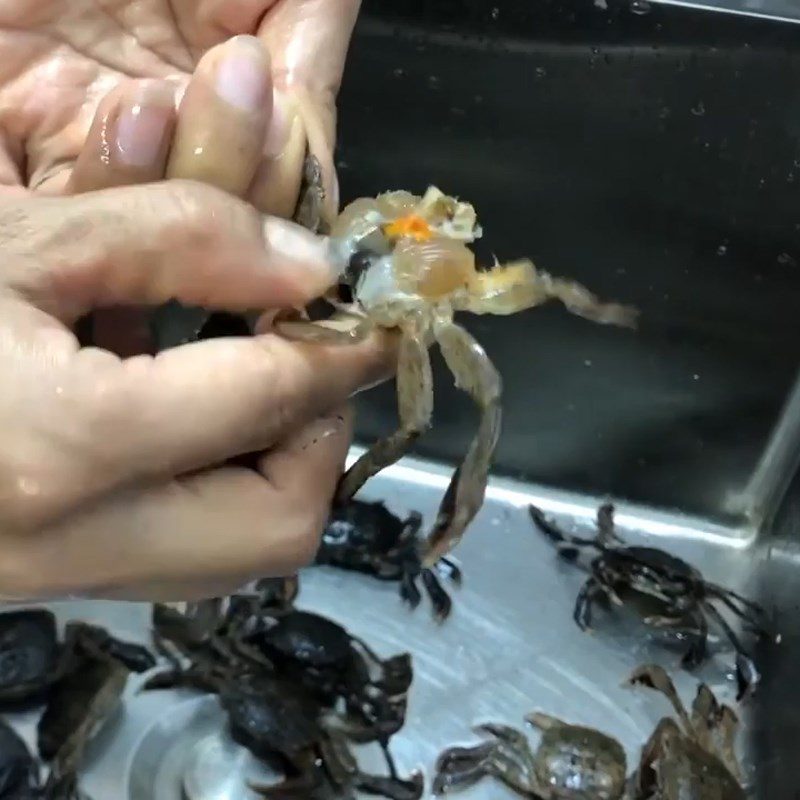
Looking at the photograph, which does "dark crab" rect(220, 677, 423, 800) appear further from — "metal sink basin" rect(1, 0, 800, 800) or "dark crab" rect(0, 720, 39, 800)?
"dark crab" rect(0, 720, 39, 800)

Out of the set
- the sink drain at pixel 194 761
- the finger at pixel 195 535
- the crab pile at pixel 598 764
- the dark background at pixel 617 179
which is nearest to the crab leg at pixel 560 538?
the dark background at pixel 617 179

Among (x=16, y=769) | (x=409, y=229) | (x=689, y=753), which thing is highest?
(x=409, y=229)

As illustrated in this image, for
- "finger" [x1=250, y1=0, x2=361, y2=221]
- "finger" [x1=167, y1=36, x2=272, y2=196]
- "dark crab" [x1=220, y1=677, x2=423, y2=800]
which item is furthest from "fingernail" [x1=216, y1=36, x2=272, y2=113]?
"dark crab" [x1=220, y1=677, x2=423, y2=800]

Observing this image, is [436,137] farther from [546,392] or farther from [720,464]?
[720,464]

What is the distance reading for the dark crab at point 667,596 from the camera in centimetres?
138

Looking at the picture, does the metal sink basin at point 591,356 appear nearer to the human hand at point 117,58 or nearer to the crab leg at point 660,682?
the crab leg at point 660,682

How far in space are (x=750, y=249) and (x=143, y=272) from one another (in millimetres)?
847

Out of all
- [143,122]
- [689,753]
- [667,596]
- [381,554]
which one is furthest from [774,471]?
[143,122]

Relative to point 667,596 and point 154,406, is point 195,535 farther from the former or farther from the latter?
point 667,596

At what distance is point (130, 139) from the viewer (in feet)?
2.27

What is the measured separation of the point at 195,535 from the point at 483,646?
765 millimetres

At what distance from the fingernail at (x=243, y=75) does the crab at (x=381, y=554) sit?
30.1 inches

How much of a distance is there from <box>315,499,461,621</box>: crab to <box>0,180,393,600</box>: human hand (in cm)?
65

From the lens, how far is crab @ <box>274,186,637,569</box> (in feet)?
2.56
